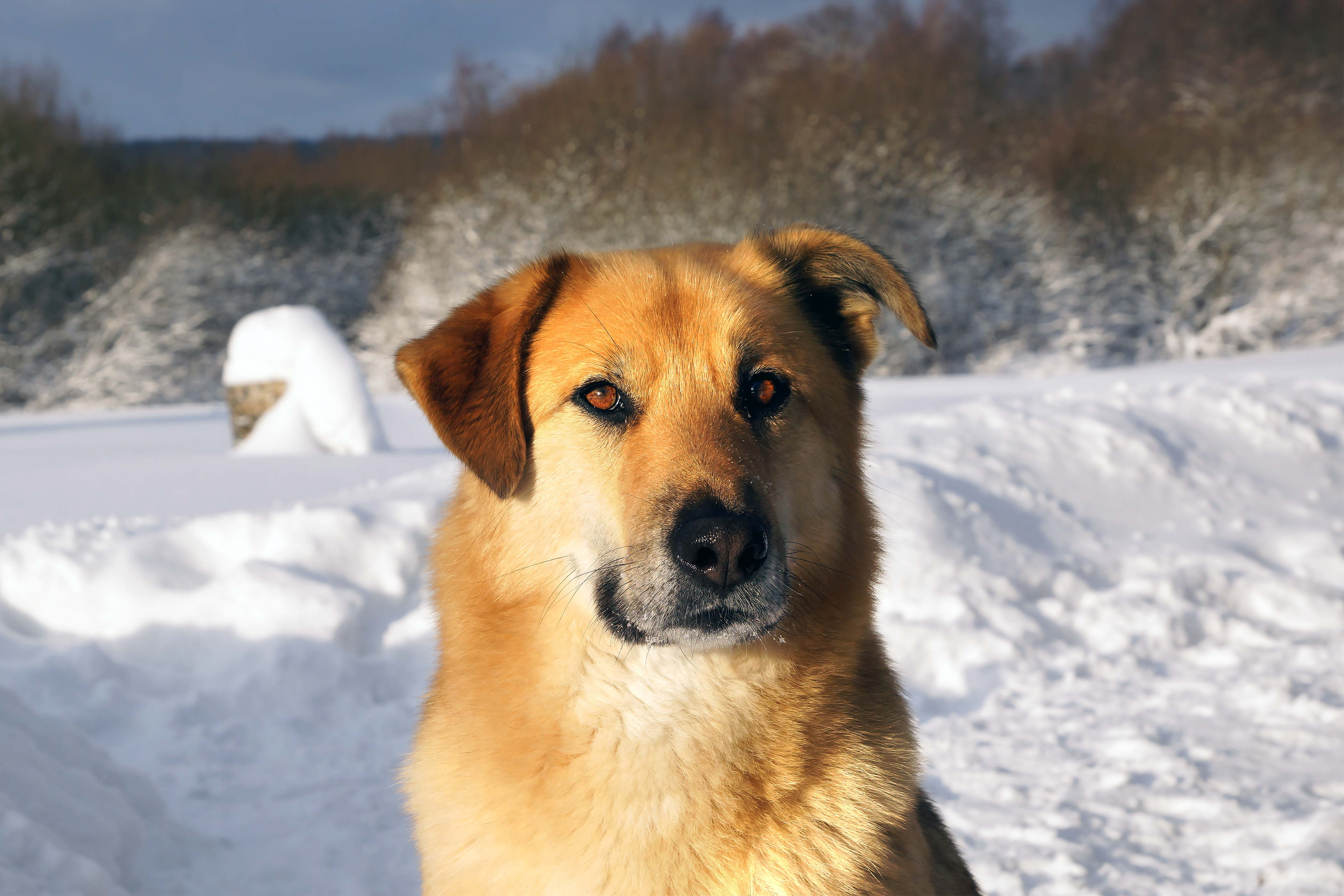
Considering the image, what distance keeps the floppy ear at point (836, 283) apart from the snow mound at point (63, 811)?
8.50ft

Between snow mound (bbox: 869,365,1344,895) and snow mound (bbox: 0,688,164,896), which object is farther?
snow mound (bbox: 869,365,1344,895)

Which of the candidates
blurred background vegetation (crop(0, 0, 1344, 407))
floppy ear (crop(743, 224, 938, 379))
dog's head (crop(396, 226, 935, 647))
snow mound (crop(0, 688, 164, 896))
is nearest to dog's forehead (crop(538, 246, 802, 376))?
dog's head (crop(396, 226, 935, 647))

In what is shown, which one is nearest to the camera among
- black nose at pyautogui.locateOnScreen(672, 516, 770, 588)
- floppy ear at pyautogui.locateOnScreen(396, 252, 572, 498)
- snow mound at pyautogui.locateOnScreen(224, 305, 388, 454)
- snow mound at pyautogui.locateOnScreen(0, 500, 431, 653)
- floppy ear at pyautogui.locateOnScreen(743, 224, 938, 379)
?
black nose at pyautogui.locateOnScreen(672, 516, 770, 588)

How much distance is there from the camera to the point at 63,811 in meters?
3.01

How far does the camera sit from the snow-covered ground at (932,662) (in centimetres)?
325

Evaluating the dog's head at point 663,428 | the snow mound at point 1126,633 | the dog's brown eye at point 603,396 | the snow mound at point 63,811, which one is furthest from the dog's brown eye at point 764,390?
the snow mound at point 63,811

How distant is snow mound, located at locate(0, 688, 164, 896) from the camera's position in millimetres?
2629

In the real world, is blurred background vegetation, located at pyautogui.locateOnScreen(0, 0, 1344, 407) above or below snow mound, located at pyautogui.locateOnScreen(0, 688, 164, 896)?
above

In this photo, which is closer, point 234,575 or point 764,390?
point 764,390

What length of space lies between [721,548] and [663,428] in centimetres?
38

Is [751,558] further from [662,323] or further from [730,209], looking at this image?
[730,209]

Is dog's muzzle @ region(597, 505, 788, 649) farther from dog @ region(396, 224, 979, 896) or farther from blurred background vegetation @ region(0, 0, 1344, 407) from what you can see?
blurred background vegetation @ region(0, 0, 1344, 407)

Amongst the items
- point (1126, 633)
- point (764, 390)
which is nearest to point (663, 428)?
point (764, 390)

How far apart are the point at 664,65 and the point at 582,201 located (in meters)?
9.71
